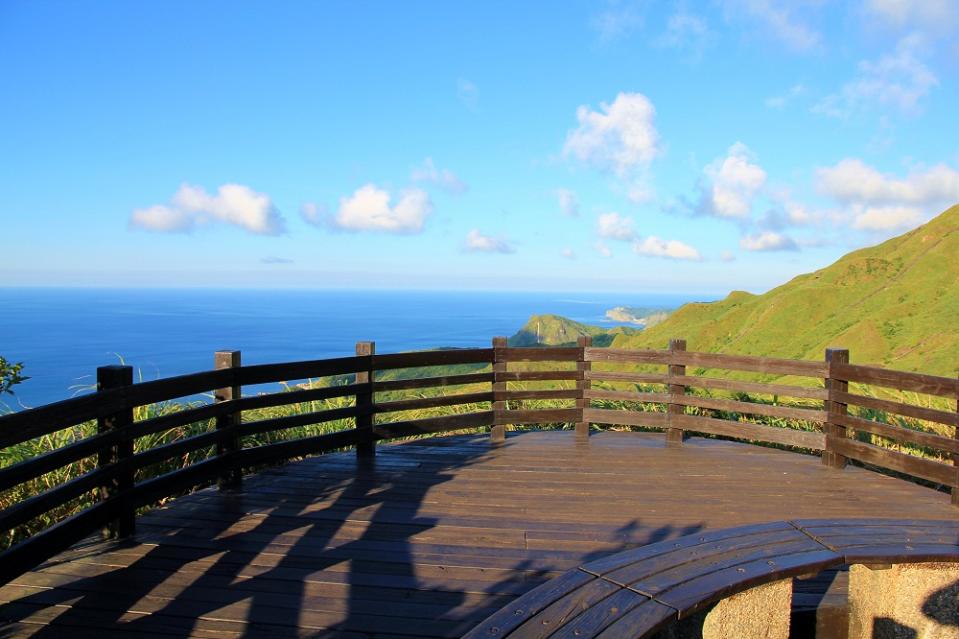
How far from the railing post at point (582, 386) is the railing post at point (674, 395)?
104 cm

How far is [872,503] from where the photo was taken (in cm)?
573

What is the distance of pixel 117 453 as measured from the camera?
4.59 m

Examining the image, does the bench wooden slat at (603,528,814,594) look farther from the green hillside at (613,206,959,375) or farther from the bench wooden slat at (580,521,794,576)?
the green hillside at (613,206,959,375)

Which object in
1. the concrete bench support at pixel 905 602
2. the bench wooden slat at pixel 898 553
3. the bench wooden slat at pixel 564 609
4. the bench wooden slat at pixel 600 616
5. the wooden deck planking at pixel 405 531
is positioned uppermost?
the bench wooden slat at pixel 564 609

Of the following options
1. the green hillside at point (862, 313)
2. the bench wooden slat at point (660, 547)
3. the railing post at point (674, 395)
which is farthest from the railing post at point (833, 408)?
the green hillside at point (862, 313)

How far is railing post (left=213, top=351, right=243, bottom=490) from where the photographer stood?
19.0 ft

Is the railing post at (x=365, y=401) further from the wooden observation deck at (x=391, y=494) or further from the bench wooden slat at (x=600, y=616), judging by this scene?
the bench wooden slat at (x=600, y=616)

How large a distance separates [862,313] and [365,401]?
1921 centimetres

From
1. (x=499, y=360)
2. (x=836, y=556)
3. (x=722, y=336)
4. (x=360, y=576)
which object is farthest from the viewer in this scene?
(x=722, y=336)

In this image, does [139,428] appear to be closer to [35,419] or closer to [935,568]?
[35,419]

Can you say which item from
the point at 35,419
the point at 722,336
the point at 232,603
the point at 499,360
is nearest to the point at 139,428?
the point at 35,419

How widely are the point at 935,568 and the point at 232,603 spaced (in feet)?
Answer: 12.1

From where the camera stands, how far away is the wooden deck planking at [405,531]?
341 cm

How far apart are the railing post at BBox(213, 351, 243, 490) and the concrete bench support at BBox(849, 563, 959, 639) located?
16.4 feet
